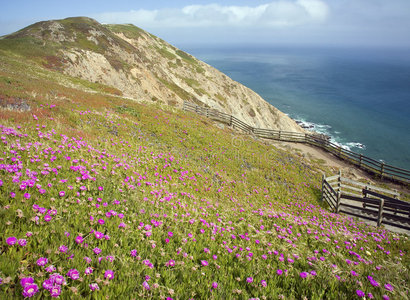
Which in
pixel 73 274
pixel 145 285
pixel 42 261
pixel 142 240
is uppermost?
pixel 42 261

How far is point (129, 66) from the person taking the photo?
170 ft

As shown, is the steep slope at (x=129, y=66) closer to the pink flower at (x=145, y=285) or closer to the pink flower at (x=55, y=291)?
the pink flower at (x=145, y=285)

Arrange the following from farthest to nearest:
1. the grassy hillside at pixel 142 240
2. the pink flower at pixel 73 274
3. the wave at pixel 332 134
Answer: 1. the wave at pixel 332 134
2. the grassy hillside at pixel 142 240
3. the pink flower at pixel 73 274

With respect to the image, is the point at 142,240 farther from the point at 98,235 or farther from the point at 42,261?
the point at 42,261

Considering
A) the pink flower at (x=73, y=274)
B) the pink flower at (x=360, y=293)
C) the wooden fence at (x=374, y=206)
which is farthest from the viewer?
the wooden fence at (x=374, y=206)

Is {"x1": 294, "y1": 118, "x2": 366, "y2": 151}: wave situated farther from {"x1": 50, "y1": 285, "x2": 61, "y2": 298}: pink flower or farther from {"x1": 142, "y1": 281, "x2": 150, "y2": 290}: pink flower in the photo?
{"x1": 50, "y1": 285, "x2": 61, "y2": 298}: pink flower

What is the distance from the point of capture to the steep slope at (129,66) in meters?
42.2

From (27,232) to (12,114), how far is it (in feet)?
28.7

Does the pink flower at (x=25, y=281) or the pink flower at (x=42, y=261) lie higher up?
the pink flower at (x=25, y=281)

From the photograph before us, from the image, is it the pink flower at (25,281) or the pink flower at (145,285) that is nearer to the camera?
the pink flower at (25,281)

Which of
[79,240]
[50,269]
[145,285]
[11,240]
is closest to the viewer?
[50,269]

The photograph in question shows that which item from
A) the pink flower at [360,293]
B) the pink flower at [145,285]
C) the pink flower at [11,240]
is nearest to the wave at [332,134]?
the pink flower at [360,293]

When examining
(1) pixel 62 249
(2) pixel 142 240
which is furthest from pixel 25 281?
(2) pixel 142 240

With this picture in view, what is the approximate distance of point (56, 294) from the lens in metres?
2.70
